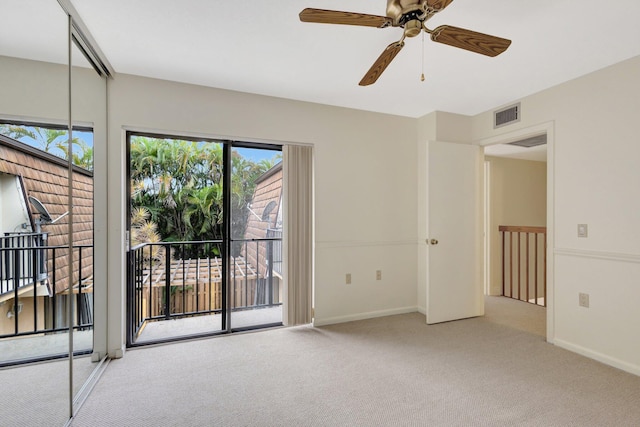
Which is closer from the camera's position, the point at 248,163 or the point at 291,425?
the point at 291,425

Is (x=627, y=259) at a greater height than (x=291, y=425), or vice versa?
(x=627, y=259)

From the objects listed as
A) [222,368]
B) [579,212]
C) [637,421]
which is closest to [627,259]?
[579,212]

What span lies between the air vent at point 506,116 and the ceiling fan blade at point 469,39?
73.3 inches

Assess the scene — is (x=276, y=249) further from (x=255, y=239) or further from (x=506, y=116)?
(x=506, y=116)

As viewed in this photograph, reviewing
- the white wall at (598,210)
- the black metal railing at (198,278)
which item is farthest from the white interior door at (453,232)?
the black metal railing at (198,278)

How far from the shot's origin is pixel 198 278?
3.58 m

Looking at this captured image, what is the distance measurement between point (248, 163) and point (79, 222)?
1.60 meters

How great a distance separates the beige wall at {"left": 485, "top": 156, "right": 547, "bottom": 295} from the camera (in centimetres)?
498

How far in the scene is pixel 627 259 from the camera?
2.41 meters

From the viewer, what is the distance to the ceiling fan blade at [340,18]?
1.43 metres

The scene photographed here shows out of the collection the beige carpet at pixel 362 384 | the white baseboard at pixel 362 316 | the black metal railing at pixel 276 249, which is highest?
the black metal railing at pixel 276 249

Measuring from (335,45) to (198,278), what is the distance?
2820mm

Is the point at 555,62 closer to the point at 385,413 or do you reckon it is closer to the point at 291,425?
the point at 385,413

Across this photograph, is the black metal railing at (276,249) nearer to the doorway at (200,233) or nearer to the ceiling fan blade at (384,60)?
the doorway at (200,233)
